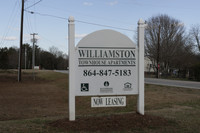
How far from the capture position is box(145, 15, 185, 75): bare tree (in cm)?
4563

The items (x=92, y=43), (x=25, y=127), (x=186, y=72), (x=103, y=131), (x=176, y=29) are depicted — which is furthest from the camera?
(x=176, y=29)

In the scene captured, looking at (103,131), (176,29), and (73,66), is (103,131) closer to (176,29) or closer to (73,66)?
(73,66)

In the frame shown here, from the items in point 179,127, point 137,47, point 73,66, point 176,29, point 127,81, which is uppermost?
point 176,29

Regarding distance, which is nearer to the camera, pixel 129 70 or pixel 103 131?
pixel 103 131

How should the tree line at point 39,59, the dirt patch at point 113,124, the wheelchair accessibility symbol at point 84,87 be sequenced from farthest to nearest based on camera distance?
the tree line at point 39,59 < the wheelchair accessibility symbol at point 84,87 < the dirt patch at point 113,124

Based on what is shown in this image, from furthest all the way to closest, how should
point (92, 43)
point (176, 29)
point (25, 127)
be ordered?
point (176, 29) < point (92, 43) < point (25, 127)

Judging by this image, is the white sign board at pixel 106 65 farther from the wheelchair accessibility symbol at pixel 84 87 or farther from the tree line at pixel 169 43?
the tree line at pixel 169 43

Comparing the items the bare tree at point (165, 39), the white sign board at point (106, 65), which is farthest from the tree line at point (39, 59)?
the white sign board at point (106, 65)

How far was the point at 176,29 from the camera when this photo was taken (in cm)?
4594

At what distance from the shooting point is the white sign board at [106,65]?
5657 millimetres

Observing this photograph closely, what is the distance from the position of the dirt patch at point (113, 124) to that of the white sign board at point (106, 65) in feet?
2.17

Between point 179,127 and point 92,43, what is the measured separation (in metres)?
2.84

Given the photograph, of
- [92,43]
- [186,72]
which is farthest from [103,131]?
[186,72]

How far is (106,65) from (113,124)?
1.41 m
